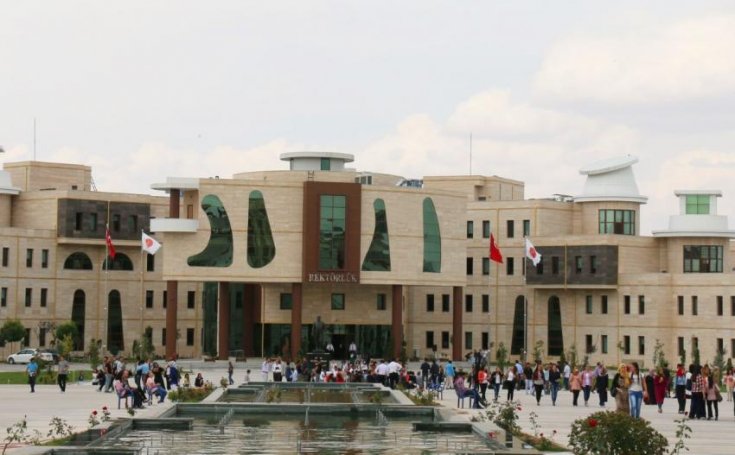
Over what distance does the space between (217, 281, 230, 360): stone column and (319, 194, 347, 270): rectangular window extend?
6.36 meters

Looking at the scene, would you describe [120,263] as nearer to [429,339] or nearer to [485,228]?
[429,339]

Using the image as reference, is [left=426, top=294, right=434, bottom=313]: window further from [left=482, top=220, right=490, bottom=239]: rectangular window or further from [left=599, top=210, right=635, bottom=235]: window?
[left=599, top=210, right=635, bottom=235]: window

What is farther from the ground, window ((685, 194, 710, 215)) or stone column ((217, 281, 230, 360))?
window ((685, 194, 710, 215))

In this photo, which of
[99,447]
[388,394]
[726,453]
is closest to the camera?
[99,447]

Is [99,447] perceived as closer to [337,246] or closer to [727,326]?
[337,246]

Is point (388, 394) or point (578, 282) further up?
point (578, 282)

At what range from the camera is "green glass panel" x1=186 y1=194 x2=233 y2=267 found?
93.9m

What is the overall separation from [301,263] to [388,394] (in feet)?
142

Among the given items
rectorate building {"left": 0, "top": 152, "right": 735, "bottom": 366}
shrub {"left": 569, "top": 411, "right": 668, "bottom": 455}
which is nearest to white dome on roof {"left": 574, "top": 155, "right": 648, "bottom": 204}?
rectorate building {"left": 0, "top": 152, "right": 735, "bottom": 366}

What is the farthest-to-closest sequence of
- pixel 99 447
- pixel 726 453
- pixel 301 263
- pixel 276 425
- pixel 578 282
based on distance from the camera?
pixel 578 282 < pixel 301 263 < pixel 276 425 < pixel 726 453 < pixel 99 447

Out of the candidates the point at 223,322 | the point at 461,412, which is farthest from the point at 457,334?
the point at 461,412

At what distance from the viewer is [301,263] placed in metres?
95.0

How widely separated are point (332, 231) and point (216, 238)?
727 cm

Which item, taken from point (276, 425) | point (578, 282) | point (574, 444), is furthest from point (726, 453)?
point (578, 282)
